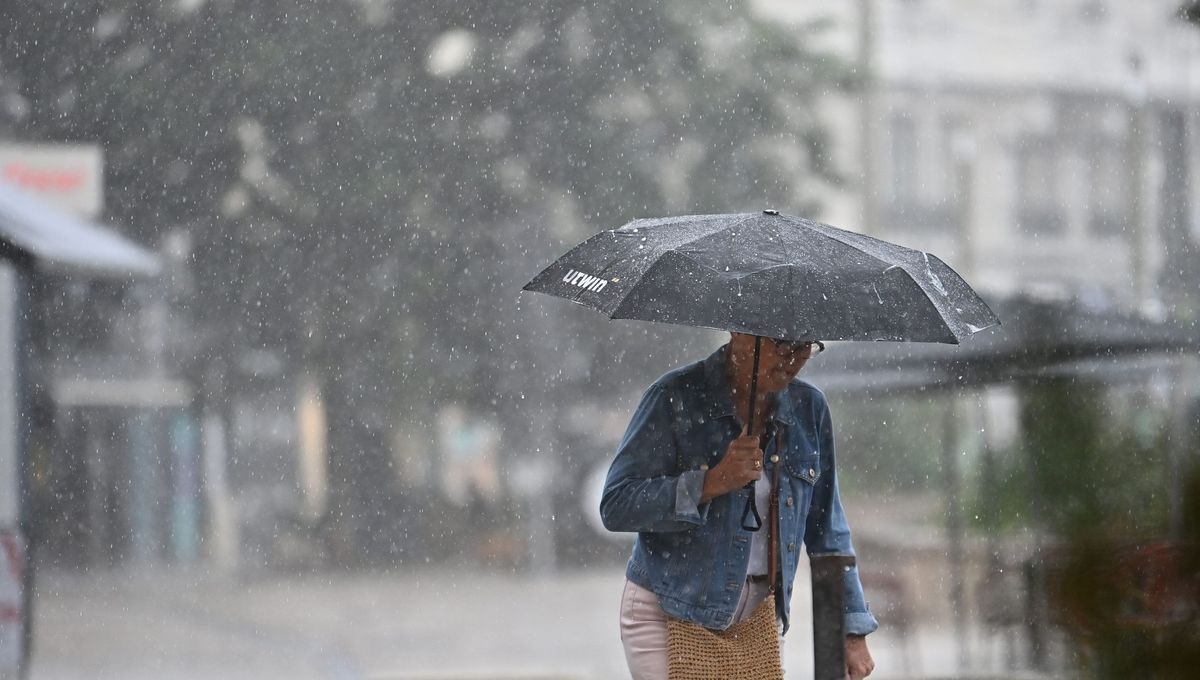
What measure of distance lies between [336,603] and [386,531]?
15.1 inches

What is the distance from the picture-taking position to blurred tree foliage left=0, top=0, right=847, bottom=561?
6000 millimetres

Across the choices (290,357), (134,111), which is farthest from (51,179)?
(290,357)

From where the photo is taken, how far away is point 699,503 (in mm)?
3006

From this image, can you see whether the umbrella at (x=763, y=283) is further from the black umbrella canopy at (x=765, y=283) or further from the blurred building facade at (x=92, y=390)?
the blurred building facade at (x=92, y=390)

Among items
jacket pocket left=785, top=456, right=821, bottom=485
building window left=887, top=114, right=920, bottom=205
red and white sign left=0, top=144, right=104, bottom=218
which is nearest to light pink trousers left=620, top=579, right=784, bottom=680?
jacket pocket left=785, top=456, right=821, bottom=485

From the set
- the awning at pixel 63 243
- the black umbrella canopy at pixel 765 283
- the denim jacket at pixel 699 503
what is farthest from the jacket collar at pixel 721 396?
the awning at pixel 63 243

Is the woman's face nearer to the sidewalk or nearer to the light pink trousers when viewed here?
the light pink trousers

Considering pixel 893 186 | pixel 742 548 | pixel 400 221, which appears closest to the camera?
pixel 742 548

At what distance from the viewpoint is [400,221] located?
6367 mm

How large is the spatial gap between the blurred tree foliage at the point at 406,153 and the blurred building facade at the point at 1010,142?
0.26m

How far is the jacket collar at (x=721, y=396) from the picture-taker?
3117 mm

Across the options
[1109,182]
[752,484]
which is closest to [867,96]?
[1109,182]

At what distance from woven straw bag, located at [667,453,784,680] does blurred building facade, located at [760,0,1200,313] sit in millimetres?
3857

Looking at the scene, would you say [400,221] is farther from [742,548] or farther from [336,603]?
[742,548]
